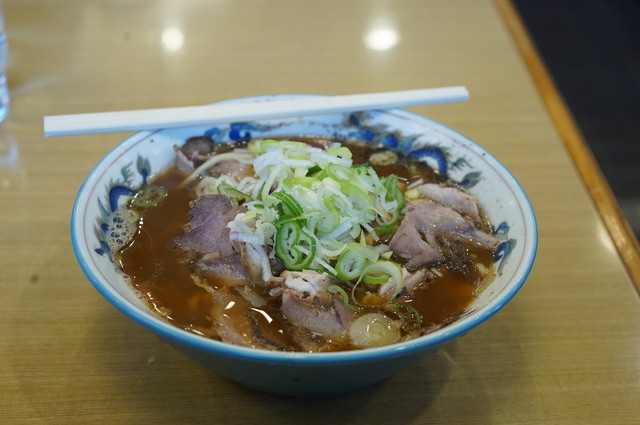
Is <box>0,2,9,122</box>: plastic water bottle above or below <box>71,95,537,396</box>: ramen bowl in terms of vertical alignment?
below

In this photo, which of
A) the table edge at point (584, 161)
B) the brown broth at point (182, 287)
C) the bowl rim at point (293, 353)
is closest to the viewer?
the bowl rim at point (293, 353)

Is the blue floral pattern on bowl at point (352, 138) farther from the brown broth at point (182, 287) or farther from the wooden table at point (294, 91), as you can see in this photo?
the wooden table at point (294, 91)

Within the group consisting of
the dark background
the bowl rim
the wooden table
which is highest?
the bowl rim

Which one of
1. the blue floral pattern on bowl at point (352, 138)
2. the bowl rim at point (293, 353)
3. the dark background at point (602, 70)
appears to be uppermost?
the bowl rim at point (293, 353)

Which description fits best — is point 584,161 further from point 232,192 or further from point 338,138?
point 232,192

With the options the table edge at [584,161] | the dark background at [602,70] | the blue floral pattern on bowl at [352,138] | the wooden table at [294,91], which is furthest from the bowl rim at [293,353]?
the dark background at [602,70]

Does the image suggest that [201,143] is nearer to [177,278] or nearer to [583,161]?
[177,278]

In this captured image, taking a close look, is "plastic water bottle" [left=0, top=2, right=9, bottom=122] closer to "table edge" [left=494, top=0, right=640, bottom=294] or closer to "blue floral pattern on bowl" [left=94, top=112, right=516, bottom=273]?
"blue floral pattern on bowl" [left=94, top=112, right=516, bottom=273]

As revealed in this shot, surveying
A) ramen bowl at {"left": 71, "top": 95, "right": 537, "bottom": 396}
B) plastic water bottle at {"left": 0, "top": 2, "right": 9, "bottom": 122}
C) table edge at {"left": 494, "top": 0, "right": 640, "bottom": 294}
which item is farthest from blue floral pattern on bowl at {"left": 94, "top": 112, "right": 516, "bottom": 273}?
plastic water bottle at {"left": 0, "top": 2, "right": 9, "bottom": 122}
